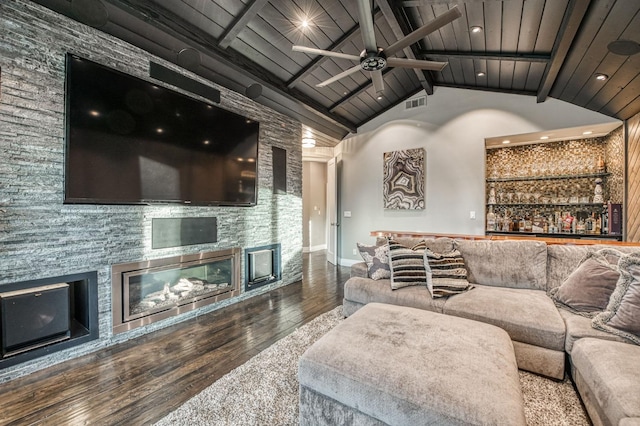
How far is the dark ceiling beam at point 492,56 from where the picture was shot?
3.21 metres

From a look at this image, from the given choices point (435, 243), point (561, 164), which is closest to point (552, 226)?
point (561, 164)

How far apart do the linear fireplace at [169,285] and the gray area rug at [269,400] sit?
1292mm

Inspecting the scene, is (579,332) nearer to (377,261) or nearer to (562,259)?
(562,259)

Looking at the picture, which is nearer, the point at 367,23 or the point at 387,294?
the point at 367,23

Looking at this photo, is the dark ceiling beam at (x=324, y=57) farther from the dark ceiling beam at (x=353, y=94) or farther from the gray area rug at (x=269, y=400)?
the gray area rug at (x=269, y=400)

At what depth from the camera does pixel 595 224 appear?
157 inches

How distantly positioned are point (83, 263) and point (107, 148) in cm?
99

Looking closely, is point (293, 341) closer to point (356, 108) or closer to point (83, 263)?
point (83, 263)

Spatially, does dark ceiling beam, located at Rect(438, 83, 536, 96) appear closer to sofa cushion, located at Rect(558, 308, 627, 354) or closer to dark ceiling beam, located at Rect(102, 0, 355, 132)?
dark ceiling beam, located at Rect(102, 0, 355, 132)

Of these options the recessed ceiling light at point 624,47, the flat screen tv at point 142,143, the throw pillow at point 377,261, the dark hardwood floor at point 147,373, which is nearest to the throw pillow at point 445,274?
the throw pillow at point 377,261

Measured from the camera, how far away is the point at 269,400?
5.74ft

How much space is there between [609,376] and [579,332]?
541 millimetres

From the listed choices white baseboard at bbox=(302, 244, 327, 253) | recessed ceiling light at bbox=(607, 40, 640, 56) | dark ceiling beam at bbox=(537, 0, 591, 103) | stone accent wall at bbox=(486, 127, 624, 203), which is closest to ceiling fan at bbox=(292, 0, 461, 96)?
Answer: dark ceiling beam at bbox=(537, 0, 591, 103)

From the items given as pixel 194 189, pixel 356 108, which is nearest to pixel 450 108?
pixel 356 108
